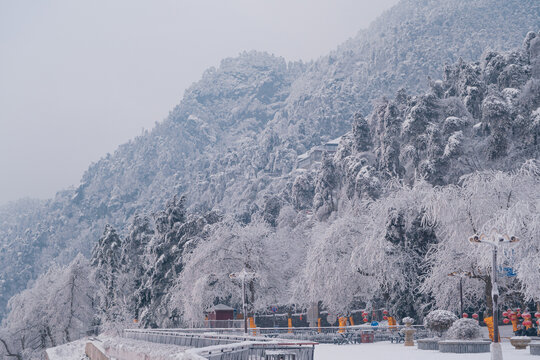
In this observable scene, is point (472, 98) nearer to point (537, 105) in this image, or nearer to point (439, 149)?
point (537, 105)

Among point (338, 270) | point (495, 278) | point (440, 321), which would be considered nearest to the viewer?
point (495, 278)

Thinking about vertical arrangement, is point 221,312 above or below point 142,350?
above

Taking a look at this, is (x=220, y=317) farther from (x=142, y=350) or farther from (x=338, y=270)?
(x=142, y=350)

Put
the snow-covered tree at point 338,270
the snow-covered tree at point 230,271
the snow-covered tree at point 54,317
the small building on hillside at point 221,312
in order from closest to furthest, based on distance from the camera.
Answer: the snow-covered tree at point 338,270 → the small building on hillside at point 221,312 → the snow-covered tree at point 230,271 → the snow-covered tree at point 54,317

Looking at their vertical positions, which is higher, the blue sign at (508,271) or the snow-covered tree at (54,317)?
the blue sign at (508,271)

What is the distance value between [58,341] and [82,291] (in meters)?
6.63

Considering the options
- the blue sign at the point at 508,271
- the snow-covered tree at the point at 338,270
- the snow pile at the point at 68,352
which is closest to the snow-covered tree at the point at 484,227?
the blue sign at the point at 508,271

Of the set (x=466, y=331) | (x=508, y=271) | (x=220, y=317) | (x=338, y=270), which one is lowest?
(x=220, y=317)

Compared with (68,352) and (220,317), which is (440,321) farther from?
(68,352)

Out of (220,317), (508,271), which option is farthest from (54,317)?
(508,271)

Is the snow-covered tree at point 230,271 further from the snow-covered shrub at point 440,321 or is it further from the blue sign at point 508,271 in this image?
the blue sign at point 508,271

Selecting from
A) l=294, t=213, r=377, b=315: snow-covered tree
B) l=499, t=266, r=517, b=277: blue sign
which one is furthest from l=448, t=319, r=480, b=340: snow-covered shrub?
l=294, t=213, r=377, b=315: snow-covered tree

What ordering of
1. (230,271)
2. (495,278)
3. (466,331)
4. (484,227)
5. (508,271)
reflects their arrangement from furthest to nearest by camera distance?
(230,271), (508,271), (484,227), (466,331), (495,278)

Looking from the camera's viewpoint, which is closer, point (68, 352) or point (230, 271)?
point (230, 271)
